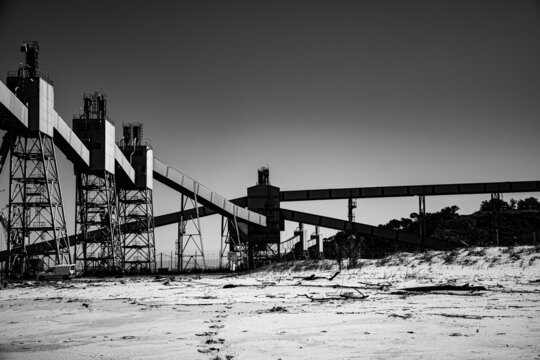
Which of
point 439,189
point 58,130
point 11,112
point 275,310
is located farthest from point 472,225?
point 275,310

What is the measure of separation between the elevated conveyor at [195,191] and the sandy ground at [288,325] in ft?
106

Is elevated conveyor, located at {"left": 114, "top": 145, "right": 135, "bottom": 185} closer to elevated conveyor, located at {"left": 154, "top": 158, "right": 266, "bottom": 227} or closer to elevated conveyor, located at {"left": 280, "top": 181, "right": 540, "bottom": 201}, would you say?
elevated conveyor, located at {"left": 154, "top": 158, "right": 266, "bottom": 227}

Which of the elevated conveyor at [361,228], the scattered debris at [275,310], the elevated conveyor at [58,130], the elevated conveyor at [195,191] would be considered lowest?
the scattered debris at [275,310]

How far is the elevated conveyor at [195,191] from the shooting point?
165ft

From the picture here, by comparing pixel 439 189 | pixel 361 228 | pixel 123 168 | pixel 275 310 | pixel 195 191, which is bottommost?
pixel 275 310

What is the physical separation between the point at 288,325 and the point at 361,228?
48.3m

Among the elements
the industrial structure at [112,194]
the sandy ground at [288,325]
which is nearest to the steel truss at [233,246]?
the industrial structure at [112,194]

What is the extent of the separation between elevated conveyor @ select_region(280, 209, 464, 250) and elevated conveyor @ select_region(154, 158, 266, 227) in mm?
5510

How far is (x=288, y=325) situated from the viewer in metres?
10.2

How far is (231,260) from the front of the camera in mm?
52500

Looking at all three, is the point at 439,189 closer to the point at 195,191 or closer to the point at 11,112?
the point at 195,191

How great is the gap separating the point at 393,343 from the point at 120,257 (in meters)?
41.0

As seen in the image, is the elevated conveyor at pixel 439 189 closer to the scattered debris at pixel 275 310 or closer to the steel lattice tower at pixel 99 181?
the steel lattice tower at pixel 99 181

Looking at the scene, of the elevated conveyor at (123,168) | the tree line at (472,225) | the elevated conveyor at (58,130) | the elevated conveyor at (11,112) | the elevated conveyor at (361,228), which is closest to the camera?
the elevated conveyor at (11,112)
